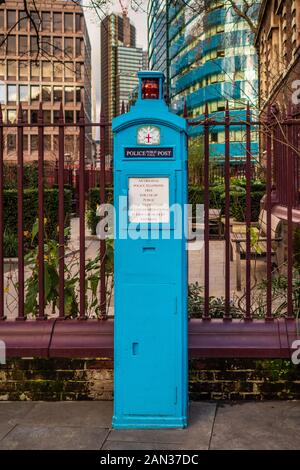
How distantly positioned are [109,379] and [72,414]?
1.32 ft

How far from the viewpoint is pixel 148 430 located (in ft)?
12.0

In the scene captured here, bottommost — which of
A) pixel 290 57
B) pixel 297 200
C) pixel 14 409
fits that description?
pixel 14 409

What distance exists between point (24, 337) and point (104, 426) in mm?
1014

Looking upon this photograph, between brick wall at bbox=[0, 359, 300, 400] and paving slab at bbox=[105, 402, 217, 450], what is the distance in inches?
16.3

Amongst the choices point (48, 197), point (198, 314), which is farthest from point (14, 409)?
point (48, 197)

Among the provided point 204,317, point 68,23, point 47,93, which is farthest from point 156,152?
point 47,93

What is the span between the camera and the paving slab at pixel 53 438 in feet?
11.3

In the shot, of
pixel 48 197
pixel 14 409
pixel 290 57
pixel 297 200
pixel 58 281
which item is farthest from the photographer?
pixel 290 57

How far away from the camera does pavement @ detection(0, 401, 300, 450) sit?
11.3 feet

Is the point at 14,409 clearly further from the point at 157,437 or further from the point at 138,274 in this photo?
the point at 138,274

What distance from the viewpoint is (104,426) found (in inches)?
148

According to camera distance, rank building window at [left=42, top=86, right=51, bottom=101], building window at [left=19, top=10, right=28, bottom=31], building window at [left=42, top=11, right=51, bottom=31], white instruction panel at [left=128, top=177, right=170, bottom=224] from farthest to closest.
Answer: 1. building window at [left=42, top=86, right=51, bottom=101]
2. building window at [left=42, top=11, right=51, bottom=31]
3. building window at [left=19, top=10, right=28, bottom=31]
4. white instruction panel at [left=128, top=177, right=170, bottom=224]

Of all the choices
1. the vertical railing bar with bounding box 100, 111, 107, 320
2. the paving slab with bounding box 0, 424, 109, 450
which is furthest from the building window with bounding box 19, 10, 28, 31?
the paving slab with bounding box 0, 424, 109, 450

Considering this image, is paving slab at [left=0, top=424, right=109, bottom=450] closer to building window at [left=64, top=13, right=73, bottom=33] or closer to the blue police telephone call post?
the blue police telephone call post
